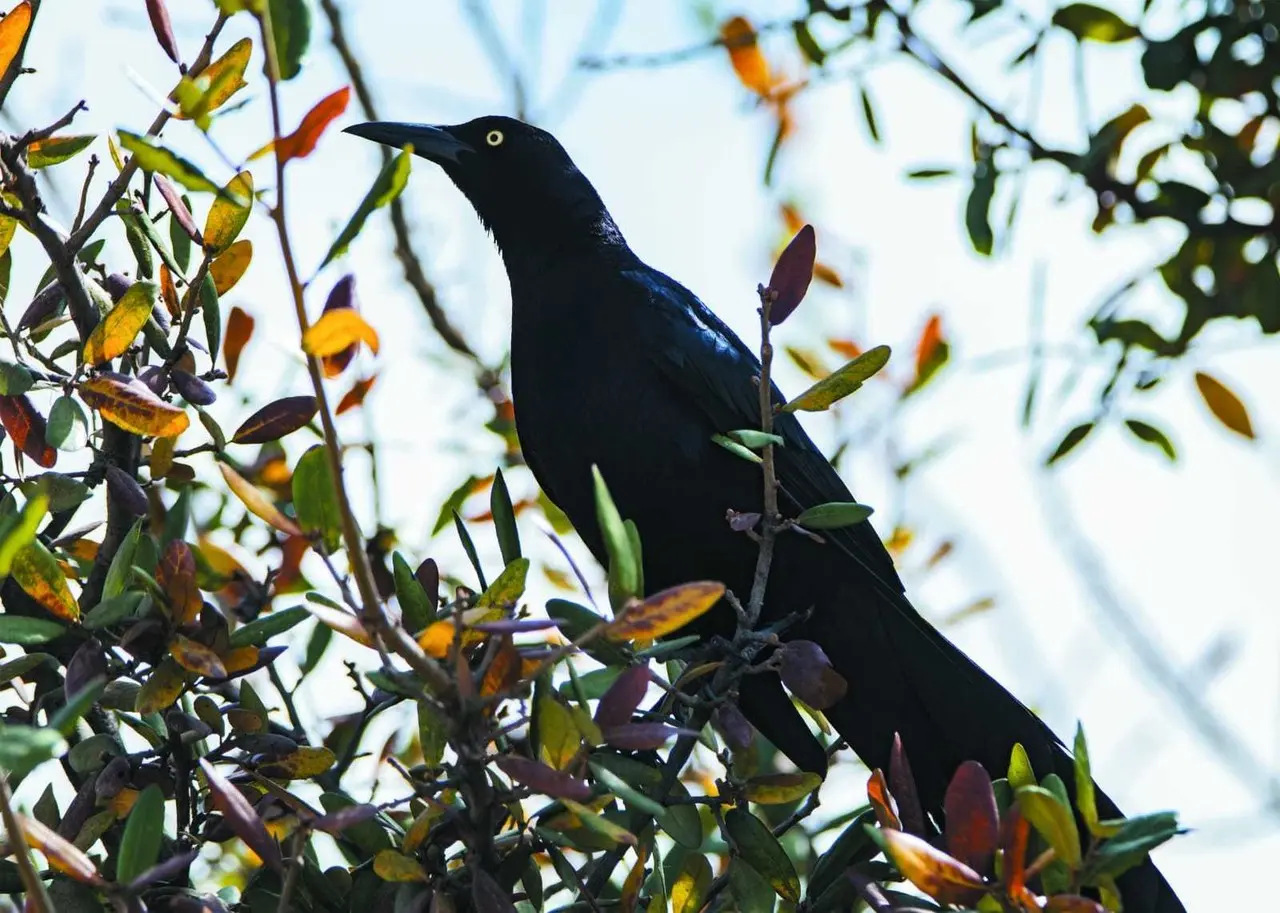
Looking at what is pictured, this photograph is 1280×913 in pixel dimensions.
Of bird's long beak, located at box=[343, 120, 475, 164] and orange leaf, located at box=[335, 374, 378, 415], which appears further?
bird's long beak, located at box=[343, 120, 475, 164]

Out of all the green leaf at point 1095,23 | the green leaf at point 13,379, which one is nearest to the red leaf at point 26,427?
the green leaf at point 13,379

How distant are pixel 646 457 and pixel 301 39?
73.7 inches

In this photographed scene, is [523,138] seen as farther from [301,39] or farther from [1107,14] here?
[301,39]

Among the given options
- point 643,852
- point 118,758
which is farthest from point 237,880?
point 643,852

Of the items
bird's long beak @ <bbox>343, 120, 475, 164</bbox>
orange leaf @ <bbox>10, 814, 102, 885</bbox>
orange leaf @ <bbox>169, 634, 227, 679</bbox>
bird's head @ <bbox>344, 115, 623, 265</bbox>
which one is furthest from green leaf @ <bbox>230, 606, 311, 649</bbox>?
bird's long beak @ <bbox>343, 120, 475, 164</bbox>

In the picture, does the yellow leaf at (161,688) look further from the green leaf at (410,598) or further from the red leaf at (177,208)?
the red leaf at (177,208)

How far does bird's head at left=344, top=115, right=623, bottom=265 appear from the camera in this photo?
425cm

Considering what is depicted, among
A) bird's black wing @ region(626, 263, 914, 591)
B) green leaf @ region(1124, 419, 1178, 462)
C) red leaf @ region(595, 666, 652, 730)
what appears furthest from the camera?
green leaf @ region(1124, 419, 1178, 462)

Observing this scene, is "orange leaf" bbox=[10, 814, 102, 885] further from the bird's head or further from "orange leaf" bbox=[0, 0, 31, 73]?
the bird's head

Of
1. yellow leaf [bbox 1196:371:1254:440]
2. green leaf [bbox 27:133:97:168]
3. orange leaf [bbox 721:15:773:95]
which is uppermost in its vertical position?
orange leaf [bbox 721:15:773:95]

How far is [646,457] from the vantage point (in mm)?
3562

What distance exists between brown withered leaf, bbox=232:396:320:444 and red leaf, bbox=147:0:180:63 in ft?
2.01

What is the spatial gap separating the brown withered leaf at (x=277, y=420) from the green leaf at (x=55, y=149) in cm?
58

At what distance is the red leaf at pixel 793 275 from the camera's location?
2455 mm
